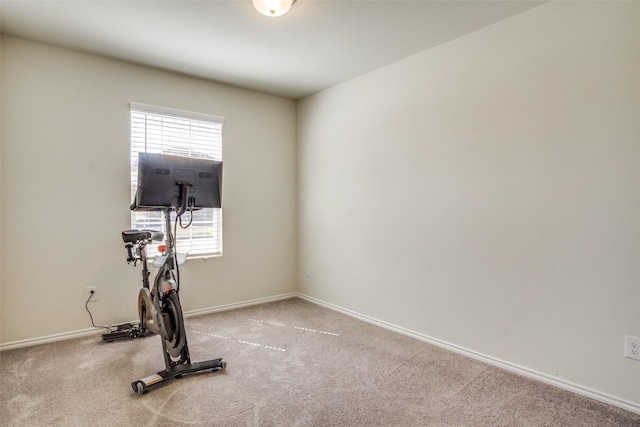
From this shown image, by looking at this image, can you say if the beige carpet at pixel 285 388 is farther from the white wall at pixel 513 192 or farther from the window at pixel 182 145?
the window at pixel 182 145

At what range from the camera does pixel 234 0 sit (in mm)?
2197

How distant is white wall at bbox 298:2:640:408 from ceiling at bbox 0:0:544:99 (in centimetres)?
26

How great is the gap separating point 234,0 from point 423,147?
1.79 m

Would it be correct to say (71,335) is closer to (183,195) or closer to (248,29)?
(183,195)

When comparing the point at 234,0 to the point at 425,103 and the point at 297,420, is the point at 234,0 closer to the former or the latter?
the point at 425,103

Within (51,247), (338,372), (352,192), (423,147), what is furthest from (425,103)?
(51,247)

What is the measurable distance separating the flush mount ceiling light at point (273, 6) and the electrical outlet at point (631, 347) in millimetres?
2780

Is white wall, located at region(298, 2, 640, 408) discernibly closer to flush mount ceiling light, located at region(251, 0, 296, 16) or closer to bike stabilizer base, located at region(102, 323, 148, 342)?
flush mount ceiling light, located at region(251, 0, 296, 16)

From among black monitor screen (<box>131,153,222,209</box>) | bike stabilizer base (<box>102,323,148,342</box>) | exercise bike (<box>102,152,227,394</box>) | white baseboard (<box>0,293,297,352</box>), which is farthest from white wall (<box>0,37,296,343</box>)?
black monitor screen (<box>131,153,222,209</box>)

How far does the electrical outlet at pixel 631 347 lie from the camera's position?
1.90 metres

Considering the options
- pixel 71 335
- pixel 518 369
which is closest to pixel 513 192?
pixel 518 369

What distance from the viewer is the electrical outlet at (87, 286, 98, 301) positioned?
2982 mm

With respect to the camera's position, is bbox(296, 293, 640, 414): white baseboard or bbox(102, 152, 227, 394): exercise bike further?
bbox(102, 152, 227, 394): exercise bike

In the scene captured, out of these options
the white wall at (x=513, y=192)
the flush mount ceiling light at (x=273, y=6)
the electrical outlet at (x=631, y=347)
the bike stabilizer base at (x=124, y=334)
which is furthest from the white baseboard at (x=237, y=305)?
the electrical outlet at (x=631, y=347)
